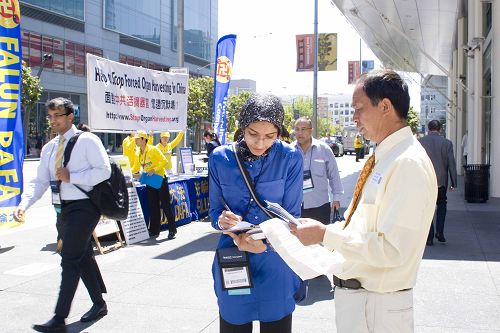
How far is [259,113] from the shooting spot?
2.77 m

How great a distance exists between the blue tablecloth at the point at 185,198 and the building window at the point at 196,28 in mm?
51288

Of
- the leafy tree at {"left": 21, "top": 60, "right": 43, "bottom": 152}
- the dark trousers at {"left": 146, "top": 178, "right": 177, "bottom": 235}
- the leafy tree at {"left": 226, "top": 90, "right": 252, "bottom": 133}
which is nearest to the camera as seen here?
the dark trousers at {"left": 146, "top": 178, "right": 177, "bottom": 235}

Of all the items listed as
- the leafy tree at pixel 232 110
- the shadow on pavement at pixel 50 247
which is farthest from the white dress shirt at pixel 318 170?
the leafy tree at pixel 232 110

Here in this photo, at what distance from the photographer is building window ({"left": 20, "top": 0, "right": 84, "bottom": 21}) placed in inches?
1707

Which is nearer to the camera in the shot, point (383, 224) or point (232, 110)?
point (383, 224)

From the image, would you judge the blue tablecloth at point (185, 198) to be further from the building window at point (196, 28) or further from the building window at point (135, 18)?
the building window at point (196, 28)

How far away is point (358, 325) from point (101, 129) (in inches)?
277

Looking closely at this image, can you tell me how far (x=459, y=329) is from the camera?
4676 millimetres

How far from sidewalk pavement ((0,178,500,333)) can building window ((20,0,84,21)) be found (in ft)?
128

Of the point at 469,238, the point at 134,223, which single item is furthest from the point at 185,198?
the point at 469,238

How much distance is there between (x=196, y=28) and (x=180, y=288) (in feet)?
199

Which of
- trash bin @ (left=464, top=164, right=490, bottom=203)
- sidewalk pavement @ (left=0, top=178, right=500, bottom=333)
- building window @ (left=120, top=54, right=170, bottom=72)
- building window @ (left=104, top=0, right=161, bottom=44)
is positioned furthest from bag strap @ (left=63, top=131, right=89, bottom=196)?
building window @ (left=120, top=54, right=170, bottom=72)

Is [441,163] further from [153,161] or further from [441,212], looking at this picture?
[153,161]

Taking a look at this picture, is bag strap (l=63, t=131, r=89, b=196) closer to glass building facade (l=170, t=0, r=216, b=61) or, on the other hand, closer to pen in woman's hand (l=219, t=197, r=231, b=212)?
pen in woman's hand (l=219, t=197, r=231, b=212)
